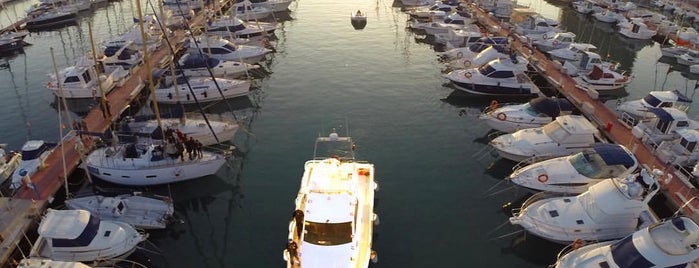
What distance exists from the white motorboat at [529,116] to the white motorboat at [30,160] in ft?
99.8

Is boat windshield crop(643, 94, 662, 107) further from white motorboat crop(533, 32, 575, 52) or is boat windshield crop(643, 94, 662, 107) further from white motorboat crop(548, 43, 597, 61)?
white motorboat crop(533, 32, 575, 52)

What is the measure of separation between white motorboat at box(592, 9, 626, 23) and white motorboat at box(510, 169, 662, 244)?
54829mm

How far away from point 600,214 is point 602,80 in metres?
24.4

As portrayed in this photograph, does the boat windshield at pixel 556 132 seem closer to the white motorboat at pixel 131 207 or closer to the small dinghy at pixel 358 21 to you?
the white motorboat at pixel 131 207

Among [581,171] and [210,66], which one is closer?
[581,171]

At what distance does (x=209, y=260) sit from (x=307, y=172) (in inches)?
272

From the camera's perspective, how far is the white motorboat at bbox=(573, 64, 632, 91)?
4309 centimetres

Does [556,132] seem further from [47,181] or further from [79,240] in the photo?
[47,181]

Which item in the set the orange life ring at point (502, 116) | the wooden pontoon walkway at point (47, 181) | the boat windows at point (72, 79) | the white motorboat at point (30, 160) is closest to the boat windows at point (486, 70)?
the orange life ring at point (502, 116)

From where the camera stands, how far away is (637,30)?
203ft

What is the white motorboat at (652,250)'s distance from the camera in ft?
63.6


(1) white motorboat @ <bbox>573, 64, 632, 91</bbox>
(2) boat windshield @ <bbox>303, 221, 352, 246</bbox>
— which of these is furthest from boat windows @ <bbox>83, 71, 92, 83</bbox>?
(1) white motorboat @ <bbox>573, 64, 632, 91</bbox>

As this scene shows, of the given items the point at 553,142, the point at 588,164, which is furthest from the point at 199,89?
the point at 588,164

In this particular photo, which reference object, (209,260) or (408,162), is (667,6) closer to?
(408,162)
